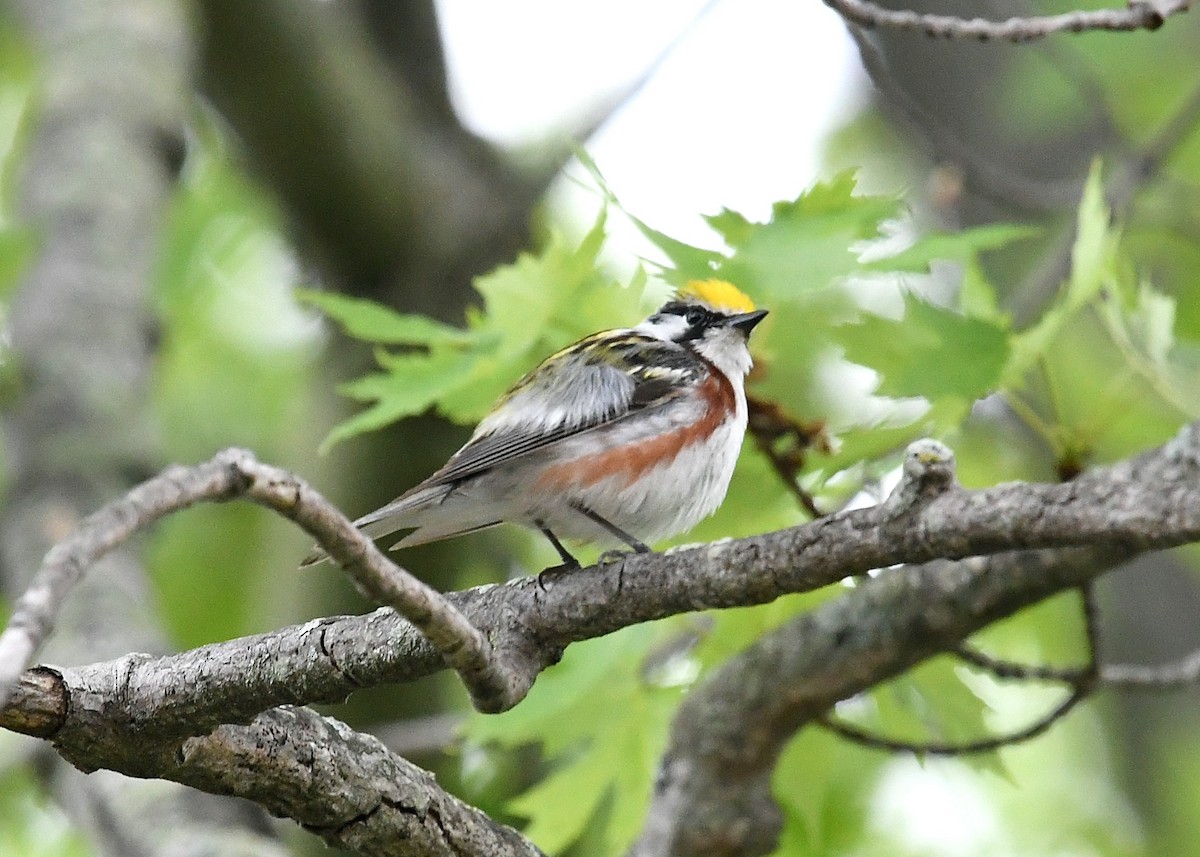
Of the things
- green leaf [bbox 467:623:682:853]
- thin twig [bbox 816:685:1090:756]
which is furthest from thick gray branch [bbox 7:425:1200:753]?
thin twig [bbox 816:685:1090:756]

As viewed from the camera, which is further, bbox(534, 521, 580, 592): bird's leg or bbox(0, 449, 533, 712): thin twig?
bbox(534, 521, 580, 592): bird's leg

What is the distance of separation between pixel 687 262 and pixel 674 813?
2.05m

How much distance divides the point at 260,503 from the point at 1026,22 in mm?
2534

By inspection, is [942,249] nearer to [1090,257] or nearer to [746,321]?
[1090,257]

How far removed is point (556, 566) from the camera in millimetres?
3547

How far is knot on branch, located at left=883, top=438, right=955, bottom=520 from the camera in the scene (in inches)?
93.5

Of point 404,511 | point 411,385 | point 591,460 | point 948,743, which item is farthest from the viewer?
point 948,743

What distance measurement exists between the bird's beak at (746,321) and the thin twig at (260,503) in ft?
8.18

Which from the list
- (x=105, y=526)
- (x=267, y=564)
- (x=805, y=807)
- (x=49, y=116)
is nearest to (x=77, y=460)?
(x=267, y=564)

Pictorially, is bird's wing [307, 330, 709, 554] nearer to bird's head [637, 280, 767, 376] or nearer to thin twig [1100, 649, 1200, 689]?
bird's head [637, 280, 767, 376]

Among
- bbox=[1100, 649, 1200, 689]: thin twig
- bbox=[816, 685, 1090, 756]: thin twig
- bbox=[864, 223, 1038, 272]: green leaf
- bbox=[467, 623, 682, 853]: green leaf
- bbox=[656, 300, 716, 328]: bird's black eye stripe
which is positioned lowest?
bbox=[1100, 649, 1200, 689]: thin twig

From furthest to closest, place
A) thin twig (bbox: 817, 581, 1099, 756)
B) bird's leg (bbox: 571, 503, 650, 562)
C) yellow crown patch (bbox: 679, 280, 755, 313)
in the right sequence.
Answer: yellow crown patch (bbox: 679, 280, 755, 313), bird's leg (bbox: 571, 503, 650, 562), thin twig (bbox: 817, 581, 1099, 756)

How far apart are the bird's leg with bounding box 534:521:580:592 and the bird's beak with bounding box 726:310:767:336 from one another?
104 cm

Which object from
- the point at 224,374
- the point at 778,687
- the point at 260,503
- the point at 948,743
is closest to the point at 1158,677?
the point at 948,743
